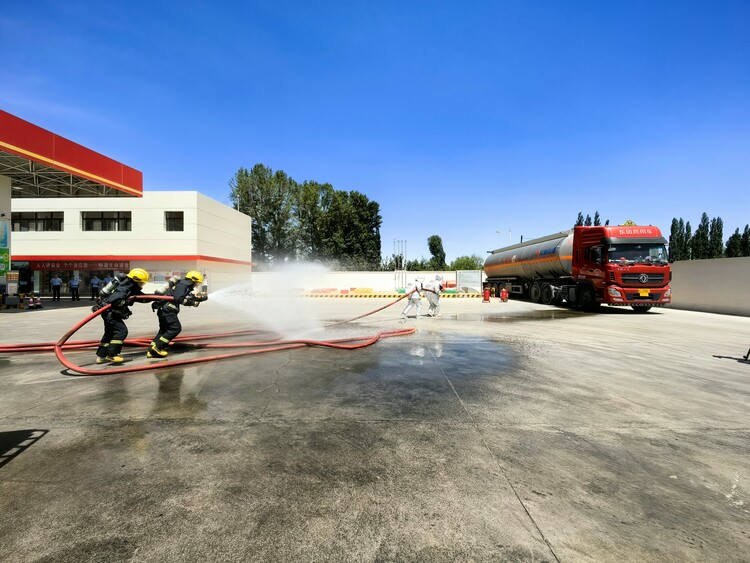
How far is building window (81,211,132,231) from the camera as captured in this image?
30141 mm

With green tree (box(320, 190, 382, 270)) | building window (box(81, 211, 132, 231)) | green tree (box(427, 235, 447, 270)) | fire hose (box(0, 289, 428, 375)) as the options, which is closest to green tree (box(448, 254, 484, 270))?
green tree (box(427, 235, 447, 270))

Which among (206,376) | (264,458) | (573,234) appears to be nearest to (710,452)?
(264,458)

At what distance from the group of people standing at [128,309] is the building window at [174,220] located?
25784mm

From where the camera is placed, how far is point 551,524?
7.55 ft

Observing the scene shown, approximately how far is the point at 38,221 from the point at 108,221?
18.3ft

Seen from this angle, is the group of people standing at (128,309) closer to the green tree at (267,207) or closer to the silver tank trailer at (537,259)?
the silver tank trailer at (537,259)

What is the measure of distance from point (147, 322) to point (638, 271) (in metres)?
18.9

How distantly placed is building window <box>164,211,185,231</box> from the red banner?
436cm

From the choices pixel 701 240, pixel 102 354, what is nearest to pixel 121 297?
pixel 102 354

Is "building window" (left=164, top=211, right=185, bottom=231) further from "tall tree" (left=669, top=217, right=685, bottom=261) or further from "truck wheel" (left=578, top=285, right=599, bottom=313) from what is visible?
"tall tree" (left=669, top=217, right=685, bottom=261)

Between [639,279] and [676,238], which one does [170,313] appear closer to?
[639,279]

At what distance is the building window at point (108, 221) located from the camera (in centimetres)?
3014

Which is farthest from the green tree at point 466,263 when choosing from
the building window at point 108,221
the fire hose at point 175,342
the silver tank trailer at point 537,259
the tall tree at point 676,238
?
the fire hose at point 175,342

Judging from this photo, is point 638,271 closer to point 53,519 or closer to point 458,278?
point 53,519
